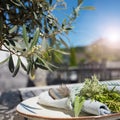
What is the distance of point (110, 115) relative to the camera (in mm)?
1047

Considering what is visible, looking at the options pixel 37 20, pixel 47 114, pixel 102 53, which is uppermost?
pixel 102 53

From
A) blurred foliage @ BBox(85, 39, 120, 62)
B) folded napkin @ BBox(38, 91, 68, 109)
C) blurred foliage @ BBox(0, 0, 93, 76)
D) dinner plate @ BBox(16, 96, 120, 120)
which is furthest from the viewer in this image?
blurred foliage @ BBox(85, 39, 120, 62)

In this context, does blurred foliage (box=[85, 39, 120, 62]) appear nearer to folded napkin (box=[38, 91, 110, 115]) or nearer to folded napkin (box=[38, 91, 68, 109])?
folded napkin (box=[38, 91, 68, 109])

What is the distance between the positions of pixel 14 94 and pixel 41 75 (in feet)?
8.74

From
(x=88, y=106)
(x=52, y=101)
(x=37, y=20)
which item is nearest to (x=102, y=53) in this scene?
(x=37, y=20)

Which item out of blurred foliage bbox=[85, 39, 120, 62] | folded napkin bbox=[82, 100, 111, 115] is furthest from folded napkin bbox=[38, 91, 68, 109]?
blurred foliage bbox=[85, 39, 120, 62]

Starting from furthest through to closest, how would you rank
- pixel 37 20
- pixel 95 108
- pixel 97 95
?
pixel 37 20
pixel 97 95
pixel 95 108

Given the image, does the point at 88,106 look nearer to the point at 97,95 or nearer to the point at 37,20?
the point at 97,95

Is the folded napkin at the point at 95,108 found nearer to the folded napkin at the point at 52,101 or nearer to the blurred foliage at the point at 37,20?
the folded napkin at the point at 52,101

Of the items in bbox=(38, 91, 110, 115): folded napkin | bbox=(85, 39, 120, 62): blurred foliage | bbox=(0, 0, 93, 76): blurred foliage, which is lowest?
bbox=(38, 91, 110, 115): folded napkin

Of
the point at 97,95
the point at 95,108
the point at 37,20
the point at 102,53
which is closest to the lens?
the point at 95,108

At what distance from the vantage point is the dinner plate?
104 cm

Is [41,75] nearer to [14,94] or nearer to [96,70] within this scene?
[96,70]

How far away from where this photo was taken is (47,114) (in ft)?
3.71
